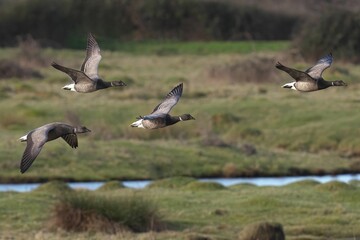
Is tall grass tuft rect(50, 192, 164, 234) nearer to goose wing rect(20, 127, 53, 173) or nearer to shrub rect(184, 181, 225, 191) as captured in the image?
shrub rect(184, 181, 225, 191)

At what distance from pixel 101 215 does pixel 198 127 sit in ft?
46.5

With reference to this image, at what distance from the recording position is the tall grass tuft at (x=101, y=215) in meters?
23.5

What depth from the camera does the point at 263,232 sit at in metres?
21.8

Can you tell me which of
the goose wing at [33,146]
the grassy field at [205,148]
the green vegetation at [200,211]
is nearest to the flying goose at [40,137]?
the goose wing at [33,146]

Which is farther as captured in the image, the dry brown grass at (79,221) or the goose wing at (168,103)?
the dry brown grass at (79,221)

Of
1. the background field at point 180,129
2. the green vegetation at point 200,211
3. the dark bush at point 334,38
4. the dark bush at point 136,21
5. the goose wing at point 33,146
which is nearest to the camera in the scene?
the goose wing at point 33,146

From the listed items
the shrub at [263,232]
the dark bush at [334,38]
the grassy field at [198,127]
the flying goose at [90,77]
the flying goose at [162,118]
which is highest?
the dark bush at [334,38]

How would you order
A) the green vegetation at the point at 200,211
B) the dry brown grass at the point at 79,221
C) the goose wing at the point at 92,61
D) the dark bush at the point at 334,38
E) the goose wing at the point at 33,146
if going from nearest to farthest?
1. the goose wing at the point at 33,146
2. the goose wing at the point at 92,61
3. the green vegetation at the point at 200,211
4. the dry brown grass at the point at 79,221
5. the dark bush at the point at 334,38

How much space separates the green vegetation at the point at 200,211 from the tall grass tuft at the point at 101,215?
0.02 meters

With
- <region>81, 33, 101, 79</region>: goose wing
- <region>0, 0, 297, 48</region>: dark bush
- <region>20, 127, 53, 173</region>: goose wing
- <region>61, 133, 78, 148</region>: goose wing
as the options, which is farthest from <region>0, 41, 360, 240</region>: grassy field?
<region>0, 0, 297, 48</region>: dark bush

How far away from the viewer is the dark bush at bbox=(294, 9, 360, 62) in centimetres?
6062

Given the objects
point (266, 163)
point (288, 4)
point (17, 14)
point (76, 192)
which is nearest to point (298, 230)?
point (76, 192)

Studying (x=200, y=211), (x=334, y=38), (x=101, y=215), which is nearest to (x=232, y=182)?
(x=200, y=211)

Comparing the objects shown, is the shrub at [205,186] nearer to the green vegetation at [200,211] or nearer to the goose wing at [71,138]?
the green vegetation at [200,211]
